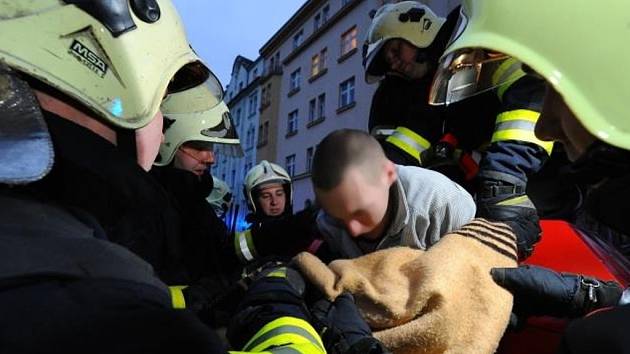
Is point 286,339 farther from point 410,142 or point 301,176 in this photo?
point 301,176

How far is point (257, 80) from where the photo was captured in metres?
33.1

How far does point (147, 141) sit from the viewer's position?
1.23 m

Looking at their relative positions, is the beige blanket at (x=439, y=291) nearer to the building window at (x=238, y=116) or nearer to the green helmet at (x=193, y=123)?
the green helmet at (x=193, y=123)

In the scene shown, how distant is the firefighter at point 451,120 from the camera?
2080 mm

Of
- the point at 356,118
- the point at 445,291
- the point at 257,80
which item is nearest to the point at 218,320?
the point at 445,291

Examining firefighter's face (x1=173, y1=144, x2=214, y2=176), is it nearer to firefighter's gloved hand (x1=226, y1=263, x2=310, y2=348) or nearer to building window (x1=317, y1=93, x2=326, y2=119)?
firefighter's gloved hand (x1=226, y1=263, x2=310, y2=348)

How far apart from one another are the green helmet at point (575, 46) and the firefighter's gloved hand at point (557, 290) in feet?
1.76

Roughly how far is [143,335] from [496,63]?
5.44 ft

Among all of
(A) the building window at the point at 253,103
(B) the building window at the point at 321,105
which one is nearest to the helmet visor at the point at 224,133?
(B) the building window at the point at 321,105

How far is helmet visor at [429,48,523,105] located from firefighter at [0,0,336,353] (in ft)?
2.59

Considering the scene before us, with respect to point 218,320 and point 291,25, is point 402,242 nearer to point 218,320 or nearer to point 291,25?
point 218,320

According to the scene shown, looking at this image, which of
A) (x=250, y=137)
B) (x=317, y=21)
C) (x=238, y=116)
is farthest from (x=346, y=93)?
(x=238, y=116)

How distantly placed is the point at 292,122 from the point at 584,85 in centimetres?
2641

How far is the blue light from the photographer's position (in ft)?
3.66
